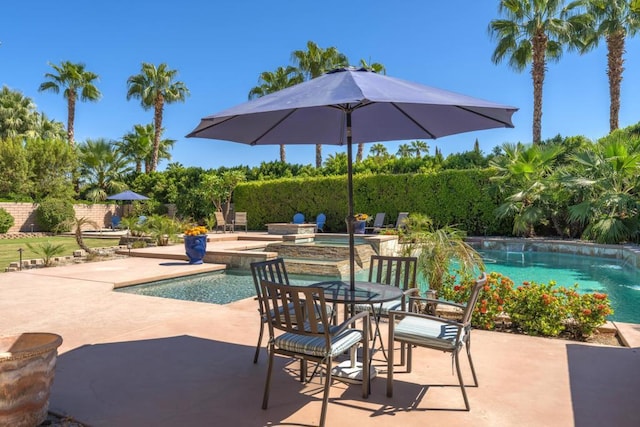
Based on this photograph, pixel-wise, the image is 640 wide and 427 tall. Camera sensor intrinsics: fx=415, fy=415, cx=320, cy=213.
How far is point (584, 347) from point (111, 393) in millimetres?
3895

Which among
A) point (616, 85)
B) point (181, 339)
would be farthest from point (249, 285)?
point (616, 85)

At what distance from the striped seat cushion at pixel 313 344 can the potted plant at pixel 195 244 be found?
6.98m

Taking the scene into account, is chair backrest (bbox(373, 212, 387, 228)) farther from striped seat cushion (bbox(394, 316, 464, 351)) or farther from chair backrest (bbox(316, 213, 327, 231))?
striped seat cushion (bbox(394, 316, 464, 351))

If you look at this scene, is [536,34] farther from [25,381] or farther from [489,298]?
[25,381]

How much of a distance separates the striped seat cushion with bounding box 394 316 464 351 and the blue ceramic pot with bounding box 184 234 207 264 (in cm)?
705

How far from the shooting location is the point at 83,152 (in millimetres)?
25578

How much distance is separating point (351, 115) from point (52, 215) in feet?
67.3

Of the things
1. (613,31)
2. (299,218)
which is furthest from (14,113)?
(613,31)

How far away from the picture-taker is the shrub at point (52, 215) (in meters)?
19.8

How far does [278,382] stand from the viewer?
3012mm

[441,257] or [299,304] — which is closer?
[299,304]

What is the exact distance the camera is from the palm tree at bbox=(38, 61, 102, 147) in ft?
88.6

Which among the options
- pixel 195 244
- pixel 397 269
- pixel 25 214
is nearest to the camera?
pixel 397 269

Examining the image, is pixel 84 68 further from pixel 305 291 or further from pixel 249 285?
pixel 305 291
